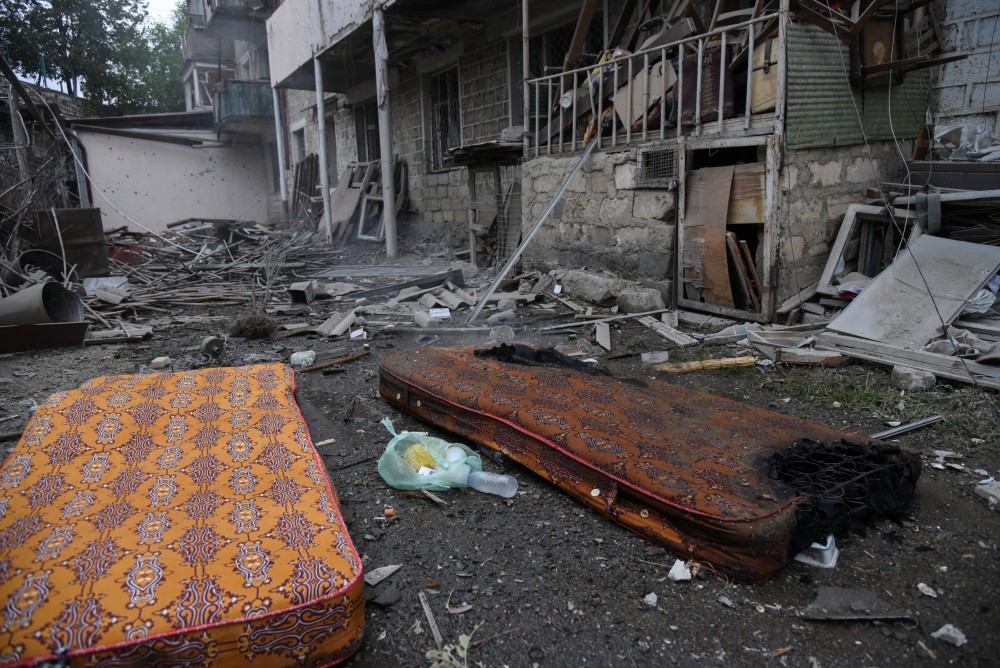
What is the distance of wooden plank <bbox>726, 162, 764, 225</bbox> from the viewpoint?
17.6 feet

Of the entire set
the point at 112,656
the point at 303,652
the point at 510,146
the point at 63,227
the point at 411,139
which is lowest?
the point at 303,652

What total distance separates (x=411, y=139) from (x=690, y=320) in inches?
326

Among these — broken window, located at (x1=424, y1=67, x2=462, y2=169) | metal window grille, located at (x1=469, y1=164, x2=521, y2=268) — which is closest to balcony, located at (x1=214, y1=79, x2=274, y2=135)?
broken window, located at (x1=424, y1=67, x2=462, y2=169)

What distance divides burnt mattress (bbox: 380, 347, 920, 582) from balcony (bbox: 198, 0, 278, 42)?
18.6 metres

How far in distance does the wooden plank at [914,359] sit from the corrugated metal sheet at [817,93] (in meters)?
1.74

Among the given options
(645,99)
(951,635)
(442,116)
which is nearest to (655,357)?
(645,99)

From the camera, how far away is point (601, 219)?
6.97 meters

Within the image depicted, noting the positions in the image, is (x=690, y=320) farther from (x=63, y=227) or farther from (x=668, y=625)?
(x=63, y=227)

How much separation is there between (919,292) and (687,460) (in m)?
3.30

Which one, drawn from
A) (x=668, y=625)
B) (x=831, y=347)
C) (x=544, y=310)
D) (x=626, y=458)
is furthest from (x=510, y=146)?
(x=668, y=625)

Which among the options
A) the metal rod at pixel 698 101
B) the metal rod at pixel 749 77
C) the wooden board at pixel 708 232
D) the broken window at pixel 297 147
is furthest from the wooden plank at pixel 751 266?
the broken window at pixel 297 147

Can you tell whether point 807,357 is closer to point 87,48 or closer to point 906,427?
point 906,427

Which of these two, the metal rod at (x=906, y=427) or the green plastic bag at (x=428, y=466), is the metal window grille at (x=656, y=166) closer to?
the metal rod at (x=906, y=427)

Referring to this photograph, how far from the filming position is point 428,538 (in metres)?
2.61
